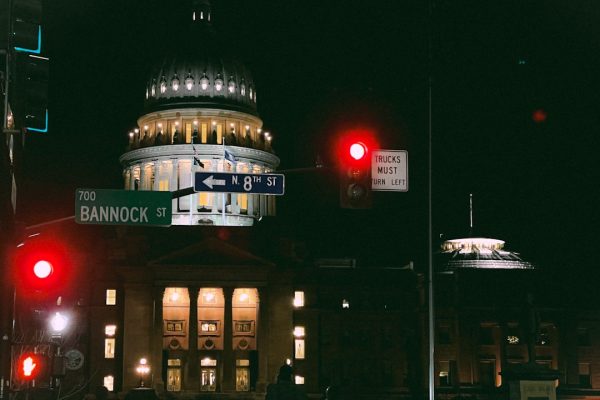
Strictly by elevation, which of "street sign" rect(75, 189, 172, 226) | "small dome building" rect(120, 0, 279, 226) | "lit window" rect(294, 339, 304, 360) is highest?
"small dome building" rect(120, 0, 279, 226)

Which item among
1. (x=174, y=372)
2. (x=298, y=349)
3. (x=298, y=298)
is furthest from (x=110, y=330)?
(x=298, y=298)

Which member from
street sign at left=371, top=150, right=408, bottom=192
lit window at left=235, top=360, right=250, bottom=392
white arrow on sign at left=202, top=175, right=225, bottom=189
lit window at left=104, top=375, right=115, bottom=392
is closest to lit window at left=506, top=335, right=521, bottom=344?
lit window at left=235, top=360, right=250, bottom=392

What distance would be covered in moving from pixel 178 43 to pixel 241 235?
31.0 meters

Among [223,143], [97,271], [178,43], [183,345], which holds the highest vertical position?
[178,43]

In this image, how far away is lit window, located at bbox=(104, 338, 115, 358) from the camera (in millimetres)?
112562

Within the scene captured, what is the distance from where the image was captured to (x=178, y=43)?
13675 cm

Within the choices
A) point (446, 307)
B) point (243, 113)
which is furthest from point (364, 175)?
point (243, 113)

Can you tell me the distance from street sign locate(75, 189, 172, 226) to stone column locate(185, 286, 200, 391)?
89.1 m

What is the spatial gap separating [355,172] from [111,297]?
96926 millimetres

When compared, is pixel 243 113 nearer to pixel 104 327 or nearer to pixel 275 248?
pixel 275 248

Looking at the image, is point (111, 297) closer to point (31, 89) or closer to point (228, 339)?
point (228, 339)

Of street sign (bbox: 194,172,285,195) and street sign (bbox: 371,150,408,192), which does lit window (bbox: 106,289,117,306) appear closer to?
street sign (bbox: 194,172,285,195)

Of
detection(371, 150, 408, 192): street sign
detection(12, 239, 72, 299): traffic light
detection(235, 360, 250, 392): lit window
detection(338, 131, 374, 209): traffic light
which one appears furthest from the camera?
detection(235, 360, 250, 392): lit window

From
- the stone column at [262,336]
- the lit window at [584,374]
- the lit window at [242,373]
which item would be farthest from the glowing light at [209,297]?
the lit window at [584,374]
